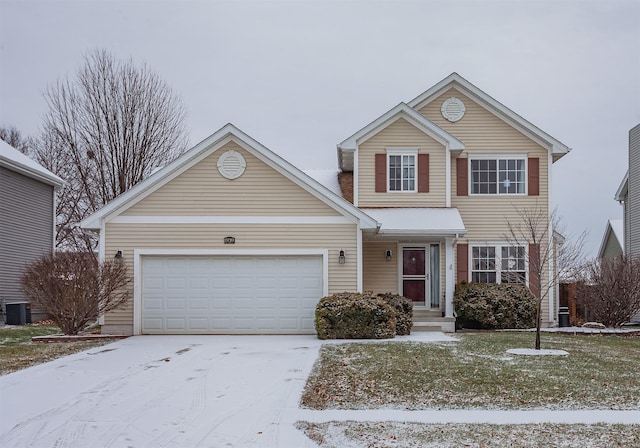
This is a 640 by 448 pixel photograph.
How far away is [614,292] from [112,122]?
21.8 meters

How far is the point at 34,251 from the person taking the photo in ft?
85.4

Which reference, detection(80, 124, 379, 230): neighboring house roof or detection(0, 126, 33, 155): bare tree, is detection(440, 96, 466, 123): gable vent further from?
detection(0, 126, 33, 155): bare tree

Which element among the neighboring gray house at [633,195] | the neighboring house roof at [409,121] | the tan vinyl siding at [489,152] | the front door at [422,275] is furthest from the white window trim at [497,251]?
the neighboring gray house at [633,195]

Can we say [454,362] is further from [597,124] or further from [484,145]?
[597,124]

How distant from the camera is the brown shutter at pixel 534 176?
2247 centimetres

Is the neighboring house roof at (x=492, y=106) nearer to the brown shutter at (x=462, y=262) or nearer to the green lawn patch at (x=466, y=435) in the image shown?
the brown shutter at (x=462, y=262)

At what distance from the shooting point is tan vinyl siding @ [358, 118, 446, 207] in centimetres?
2164

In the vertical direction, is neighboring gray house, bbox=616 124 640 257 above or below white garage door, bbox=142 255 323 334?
above

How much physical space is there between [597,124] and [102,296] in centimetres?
1748

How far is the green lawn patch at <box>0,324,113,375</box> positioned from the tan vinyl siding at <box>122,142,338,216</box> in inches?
151

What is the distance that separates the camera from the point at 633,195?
89.9ft

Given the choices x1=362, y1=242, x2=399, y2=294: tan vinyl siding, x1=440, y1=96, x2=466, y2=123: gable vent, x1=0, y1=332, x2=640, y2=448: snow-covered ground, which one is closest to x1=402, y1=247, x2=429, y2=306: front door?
x1=362, y1=242, x2=399, y2=294: tan vinyl siding

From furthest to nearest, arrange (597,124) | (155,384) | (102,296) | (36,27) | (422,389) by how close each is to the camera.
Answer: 1. (597,124)
2. (36,27)
3. (102,296)
4. (155,384)
5. (422,389)

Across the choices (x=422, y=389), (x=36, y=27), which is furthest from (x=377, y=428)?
(x=36, y=27)
